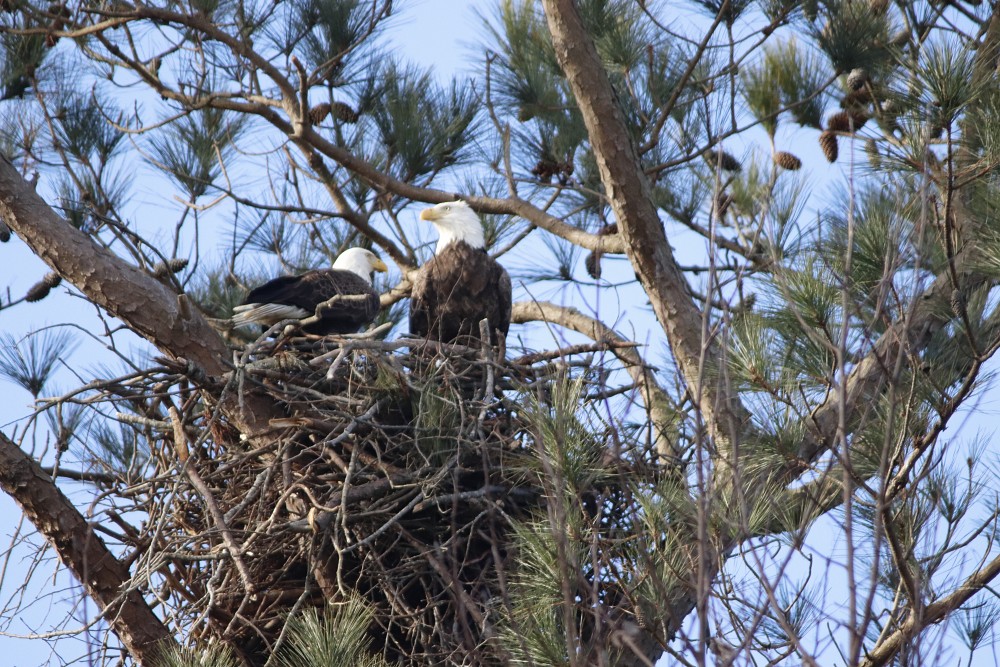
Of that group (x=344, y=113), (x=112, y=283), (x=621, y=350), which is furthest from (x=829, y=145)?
(x=112, y=283)

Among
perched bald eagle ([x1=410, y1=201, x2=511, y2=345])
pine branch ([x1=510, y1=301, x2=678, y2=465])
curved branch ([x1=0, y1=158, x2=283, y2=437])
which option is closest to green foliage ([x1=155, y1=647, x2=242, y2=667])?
curved branch ([x1=0, y1=158, x2=283, y2=437])

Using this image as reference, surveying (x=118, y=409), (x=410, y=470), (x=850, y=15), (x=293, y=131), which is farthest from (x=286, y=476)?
(x=850, y=15)

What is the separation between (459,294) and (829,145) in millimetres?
1624

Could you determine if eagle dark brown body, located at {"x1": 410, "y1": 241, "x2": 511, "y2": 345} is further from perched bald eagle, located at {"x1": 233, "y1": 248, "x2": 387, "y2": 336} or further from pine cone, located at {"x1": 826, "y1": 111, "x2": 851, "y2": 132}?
pine cone, located at {"x1": 826, "y1": 111, "x2": 851, "y2": 132}

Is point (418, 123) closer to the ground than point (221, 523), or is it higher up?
higher up

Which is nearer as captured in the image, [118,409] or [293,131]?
[118,409]

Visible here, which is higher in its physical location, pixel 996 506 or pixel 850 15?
pixel 850 15

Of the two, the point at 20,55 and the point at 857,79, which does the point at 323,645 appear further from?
the point at 20,55

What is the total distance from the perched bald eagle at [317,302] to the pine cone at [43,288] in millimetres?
693

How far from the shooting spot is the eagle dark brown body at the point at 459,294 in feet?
16.9

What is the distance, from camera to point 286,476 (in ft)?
12.1

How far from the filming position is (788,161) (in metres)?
4.93

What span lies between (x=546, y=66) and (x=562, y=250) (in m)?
0.86

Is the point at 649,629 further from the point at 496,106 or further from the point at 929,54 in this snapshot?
the point at 496,106
